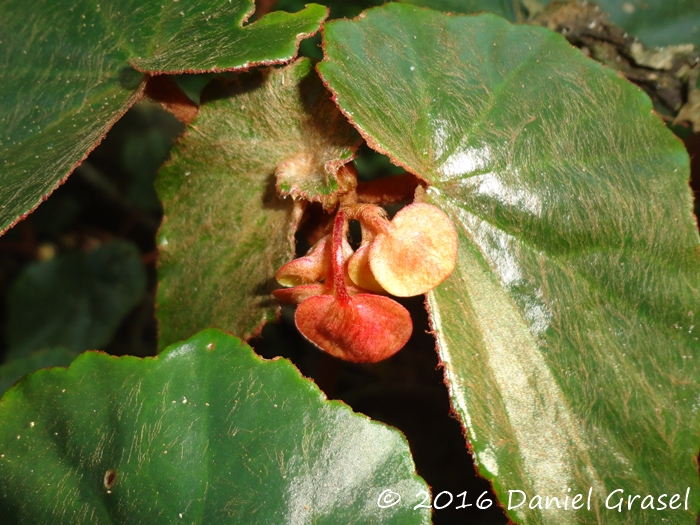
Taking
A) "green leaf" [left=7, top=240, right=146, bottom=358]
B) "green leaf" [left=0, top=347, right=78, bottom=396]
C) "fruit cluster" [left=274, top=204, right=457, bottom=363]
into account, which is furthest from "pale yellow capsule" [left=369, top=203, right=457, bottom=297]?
"green leaf" [left=7, top=240, right=146, bottom=358]

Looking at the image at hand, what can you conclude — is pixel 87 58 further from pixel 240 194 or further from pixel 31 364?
pixel 31 364

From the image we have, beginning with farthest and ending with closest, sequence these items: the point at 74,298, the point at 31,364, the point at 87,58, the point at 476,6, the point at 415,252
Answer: the point at 74,298 → the point at 31,364 → the point at 476,6 → the point at 87,58 → the point at 415,252

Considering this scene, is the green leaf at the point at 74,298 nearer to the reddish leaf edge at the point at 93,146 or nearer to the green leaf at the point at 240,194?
the green leaf at the point at 240,194

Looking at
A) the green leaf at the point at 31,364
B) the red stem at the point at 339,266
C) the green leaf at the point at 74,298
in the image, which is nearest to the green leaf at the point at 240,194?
the red stem at the point at 339,266

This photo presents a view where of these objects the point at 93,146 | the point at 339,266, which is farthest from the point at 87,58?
the point at 339,266

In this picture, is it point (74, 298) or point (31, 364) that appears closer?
point (31, 364)

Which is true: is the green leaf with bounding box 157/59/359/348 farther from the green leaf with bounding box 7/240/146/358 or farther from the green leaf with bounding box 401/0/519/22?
the green leaf with bounding box 7/240/146/358

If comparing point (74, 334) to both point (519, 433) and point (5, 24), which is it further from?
point (519, 433)
